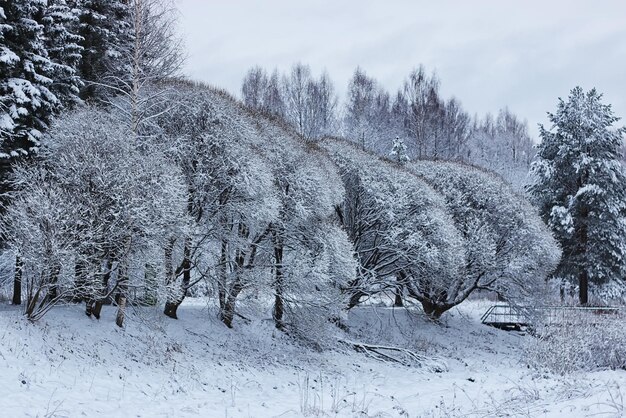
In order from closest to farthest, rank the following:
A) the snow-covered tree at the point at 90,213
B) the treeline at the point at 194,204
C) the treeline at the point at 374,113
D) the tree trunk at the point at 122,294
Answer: the snow-covered tree at the point at 90,213 → the treeline at the point at 194,204 → the tree trunk at the point at 122,294 → the treeline at the point at 374,113

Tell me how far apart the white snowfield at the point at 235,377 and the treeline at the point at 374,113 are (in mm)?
28502

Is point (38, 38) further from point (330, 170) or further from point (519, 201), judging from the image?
point (519, 201)

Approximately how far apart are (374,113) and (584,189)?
30136 mm

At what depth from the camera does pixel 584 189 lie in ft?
102

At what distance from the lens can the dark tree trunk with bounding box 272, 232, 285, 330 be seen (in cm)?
1991

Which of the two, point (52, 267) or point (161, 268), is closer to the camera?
point (52, 267)

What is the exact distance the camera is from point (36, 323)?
14.7 metres

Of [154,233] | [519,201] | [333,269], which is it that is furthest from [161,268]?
[519,201]

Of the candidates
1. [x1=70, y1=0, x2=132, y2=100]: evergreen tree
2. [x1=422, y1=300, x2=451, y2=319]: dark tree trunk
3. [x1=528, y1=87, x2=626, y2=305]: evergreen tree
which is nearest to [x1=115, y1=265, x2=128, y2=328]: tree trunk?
[x1=70, y1=0, x2=132, y2=100]: evergreen tree

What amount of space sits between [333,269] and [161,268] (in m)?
6.96

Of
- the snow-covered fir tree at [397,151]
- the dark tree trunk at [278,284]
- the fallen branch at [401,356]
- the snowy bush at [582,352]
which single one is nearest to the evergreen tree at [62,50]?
the dark tree trunk at [278,284]

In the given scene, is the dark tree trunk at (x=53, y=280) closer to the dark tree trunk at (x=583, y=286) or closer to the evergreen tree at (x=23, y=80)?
the evergreen tree at (x=23, y=80)

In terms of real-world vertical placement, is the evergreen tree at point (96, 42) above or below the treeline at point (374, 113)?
below

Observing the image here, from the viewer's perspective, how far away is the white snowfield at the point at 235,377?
1068cm
